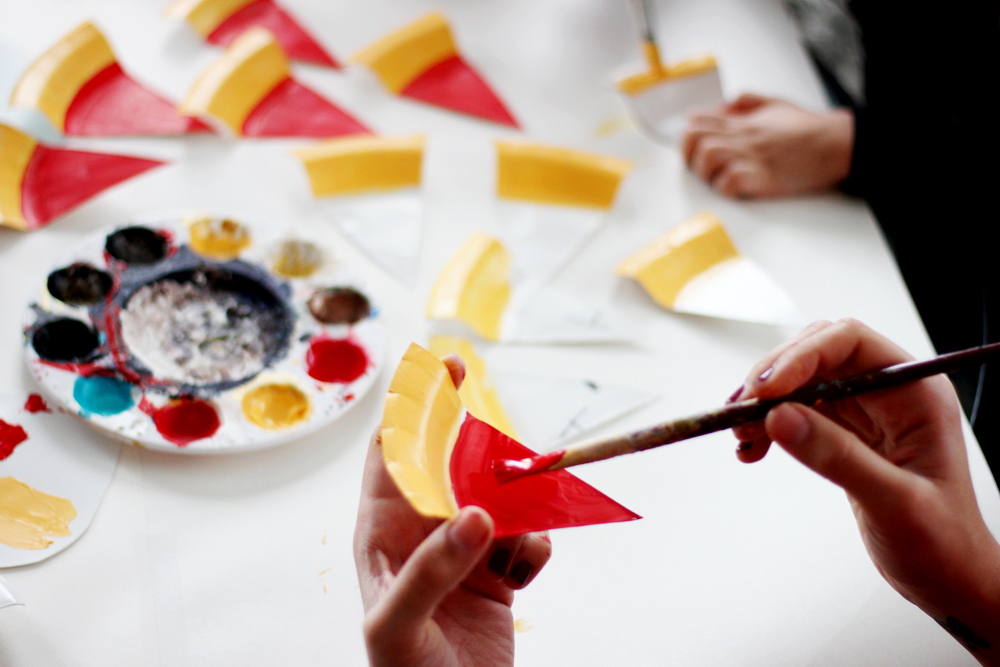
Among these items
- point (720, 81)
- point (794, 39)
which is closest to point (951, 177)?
point (720, 81)

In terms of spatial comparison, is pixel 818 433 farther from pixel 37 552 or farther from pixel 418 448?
pixel 37 552

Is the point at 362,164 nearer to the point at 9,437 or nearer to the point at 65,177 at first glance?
the point at 65,177

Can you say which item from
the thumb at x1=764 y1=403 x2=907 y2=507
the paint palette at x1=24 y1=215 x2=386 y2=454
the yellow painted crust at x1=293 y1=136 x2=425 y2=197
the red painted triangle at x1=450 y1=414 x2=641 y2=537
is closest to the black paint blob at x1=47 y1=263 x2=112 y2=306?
the paint palette at x1=24 y1=215 x2=386 y2=454

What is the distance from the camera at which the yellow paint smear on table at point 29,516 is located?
562 millimetres

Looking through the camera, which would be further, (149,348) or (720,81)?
(720,81)

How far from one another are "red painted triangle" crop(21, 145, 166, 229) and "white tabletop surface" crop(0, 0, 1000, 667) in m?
0.01

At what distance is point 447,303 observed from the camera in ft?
2.53

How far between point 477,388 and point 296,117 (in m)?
0.48

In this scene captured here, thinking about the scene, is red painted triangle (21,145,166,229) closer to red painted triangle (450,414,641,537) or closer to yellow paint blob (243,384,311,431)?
yellow paint blob (243,384,311,431)

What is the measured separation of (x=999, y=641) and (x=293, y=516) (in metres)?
0.54

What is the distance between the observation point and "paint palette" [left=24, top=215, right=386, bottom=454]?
25.0 inches

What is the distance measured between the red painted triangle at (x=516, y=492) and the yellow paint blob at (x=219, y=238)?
0.34m

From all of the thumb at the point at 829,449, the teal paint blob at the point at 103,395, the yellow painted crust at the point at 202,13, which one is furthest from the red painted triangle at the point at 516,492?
the yellow painted crust at the point at 202,13

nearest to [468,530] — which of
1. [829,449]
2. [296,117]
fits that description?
[829,449]
